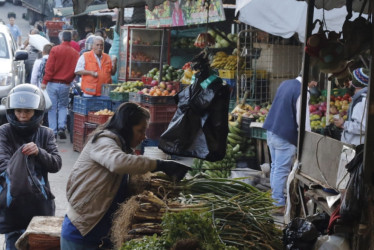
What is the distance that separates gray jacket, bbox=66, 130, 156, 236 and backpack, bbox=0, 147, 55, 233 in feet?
3.03

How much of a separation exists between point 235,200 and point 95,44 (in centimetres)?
964

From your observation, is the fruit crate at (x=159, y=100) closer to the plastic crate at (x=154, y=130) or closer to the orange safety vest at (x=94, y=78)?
the plastic crate at (x=154, y=130)

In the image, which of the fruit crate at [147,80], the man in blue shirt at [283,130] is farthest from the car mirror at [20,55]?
the man in blue shirt at [283,130]

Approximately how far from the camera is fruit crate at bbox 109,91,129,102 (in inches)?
541

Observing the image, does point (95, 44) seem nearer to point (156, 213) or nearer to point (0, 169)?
point (0, 169)

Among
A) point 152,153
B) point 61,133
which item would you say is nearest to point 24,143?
point 152,153

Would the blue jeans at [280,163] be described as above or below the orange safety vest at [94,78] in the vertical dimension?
below

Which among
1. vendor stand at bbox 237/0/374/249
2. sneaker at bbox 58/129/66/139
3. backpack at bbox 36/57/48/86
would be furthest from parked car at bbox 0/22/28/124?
vendor stand at bbox 237/0/374/249

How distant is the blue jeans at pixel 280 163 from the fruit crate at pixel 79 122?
5377 mm

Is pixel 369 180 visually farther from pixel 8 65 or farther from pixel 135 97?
pixel 8 65

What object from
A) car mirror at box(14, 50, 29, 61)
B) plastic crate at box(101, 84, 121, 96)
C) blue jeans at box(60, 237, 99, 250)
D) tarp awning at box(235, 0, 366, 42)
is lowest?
blue jeans at box(60, 237, 99, 250)

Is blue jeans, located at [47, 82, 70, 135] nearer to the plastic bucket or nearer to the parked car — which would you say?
the parked car

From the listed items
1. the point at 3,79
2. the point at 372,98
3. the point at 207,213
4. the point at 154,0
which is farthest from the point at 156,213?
the point at 3,79

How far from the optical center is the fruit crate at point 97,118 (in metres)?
13.1
